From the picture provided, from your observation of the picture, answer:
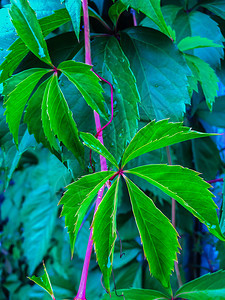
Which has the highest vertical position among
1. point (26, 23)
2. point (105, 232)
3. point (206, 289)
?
point (26, 23)

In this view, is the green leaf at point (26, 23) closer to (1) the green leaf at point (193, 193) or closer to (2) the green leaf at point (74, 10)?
(2) the green leaf at point (74, 10)

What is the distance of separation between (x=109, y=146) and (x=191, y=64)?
0.55 ft

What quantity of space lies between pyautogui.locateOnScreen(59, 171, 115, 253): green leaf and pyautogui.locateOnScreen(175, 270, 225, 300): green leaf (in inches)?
5.5

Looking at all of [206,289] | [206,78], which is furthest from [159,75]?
[206,289]

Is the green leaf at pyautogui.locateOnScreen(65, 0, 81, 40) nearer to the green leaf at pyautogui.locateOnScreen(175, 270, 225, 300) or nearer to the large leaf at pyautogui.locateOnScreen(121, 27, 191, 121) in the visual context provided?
the large leaf at pyautogui.locateOnScreen(121, 27, 191, 121)

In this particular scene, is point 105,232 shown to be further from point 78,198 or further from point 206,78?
point 206,78

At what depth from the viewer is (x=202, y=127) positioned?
78 cm

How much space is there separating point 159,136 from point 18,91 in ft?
0.40

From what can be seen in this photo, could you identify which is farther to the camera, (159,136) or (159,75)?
(159,75)

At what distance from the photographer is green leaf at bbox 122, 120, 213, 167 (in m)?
0.24

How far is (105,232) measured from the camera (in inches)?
9.4

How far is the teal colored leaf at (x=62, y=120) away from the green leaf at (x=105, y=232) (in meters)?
0.06

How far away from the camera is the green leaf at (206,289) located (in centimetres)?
29

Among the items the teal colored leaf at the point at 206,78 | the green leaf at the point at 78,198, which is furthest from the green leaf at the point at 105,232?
the teal colored leaf at the point at 206,78
